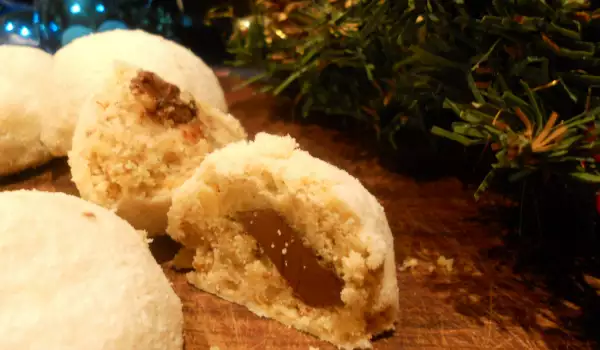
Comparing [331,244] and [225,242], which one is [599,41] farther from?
[225,242]

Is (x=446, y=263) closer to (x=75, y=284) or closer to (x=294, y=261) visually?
(x=294, y=261)

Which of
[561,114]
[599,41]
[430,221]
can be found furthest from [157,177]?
[599,41]

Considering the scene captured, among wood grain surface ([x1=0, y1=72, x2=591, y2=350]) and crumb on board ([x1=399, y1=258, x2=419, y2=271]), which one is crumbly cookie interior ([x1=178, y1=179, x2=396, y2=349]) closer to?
wood grain surface ([x1=0, y1=72, x2=591, y2=350])

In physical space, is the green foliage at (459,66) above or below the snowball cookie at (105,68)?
above

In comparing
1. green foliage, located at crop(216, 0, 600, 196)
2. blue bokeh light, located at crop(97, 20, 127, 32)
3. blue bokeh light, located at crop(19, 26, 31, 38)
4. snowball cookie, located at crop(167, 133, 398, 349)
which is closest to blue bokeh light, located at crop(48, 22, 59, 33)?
blue bokeh light, located at crop(97, 20, 127, 32)

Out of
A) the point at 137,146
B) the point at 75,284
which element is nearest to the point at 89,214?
the point at 75,284

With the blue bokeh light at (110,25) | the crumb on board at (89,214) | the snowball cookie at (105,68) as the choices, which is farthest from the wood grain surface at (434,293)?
the blue bokeh light at (110,25)

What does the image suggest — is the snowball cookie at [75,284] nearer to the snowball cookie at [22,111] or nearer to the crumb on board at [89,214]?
the crumb on board at [89,214]
